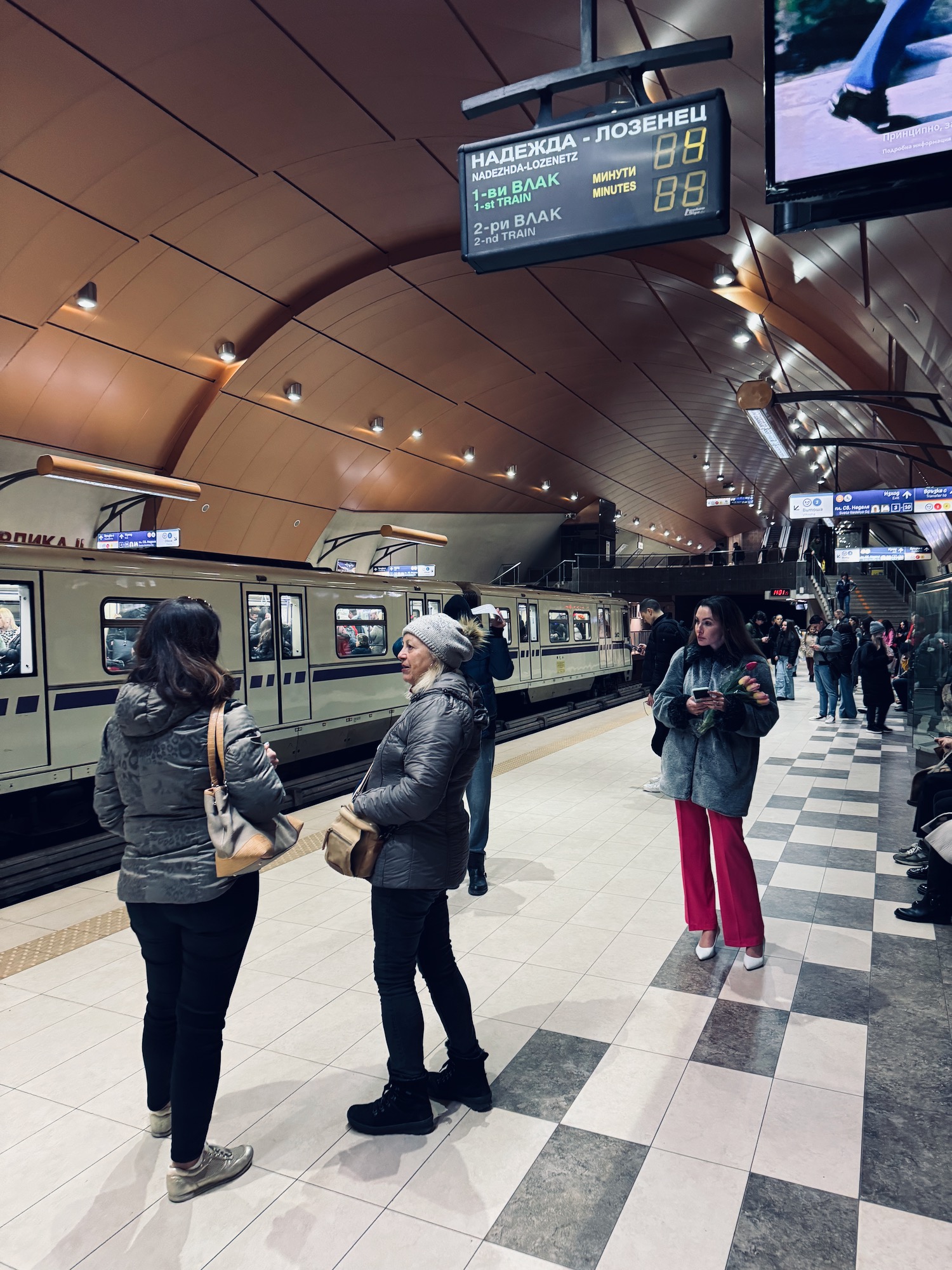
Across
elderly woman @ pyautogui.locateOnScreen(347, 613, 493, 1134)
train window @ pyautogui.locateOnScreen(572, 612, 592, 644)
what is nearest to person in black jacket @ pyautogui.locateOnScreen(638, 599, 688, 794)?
elderly woman @ pyautogui.locateOnScreen(347, 613, 493, 1134)

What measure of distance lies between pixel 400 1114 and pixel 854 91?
164 inches

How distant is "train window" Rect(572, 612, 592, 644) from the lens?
63.2 feet

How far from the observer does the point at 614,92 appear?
7.06 metres

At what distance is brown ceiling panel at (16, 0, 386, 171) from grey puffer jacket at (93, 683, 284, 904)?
24.5 feet

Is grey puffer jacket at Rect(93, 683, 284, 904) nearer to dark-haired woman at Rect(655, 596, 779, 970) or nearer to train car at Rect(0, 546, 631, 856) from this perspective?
dark-haired woman at Rect(655, 596, 779, 970)

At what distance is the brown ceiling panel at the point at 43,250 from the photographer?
9078 mm

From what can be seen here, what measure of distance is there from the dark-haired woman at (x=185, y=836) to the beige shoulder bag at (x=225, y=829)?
2 cm

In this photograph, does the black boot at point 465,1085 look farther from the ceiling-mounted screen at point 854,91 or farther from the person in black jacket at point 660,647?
the person in black jacket at point 660,647

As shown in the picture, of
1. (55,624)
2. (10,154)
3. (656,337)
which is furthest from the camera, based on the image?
(656,337)

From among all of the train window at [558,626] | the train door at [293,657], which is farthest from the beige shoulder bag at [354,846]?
the train window at [558,626]

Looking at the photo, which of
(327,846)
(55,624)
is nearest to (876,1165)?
(327,846)

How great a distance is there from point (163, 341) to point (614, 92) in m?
8.35

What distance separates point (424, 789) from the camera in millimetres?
2623

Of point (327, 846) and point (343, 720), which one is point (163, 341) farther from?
point (327, 846)
